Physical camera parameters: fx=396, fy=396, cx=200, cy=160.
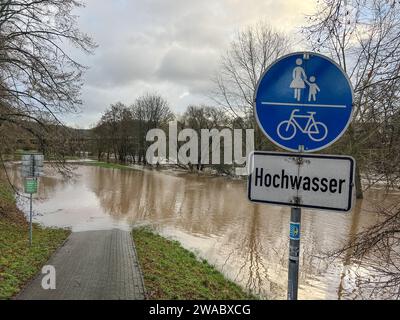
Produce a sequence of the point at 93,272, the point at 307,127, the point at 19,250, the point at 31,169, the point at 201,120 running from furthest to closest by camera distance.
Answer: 1. the point at 201,120
2. the point at 31,169
3. the point at 19,250
4. the point at 93,272
5. the point at 307,127

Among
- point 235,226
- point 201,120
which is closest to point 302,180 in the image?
point 235,226

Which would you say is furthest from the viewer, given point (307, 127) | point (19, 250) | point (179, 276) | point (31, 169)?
point (31, 169)

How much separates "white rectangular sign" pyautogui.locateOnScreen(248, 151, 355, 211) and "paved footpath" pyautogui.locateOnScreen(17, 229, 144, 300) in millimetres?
5699

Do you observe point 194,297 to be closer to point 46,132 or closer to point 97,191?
point 46,132

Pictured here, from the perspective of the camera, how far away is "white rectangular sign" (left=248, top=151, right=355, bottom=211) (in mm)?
2227

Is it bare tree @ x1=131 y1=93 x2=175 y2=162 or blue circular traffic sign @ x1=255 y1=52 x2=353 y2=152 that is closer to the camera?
blue circular traffic sign @ x1=255 y1=52 x2=353 y2=152

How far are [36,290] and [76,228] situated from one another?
10083 mm

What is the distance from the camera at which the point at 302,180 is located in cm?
230

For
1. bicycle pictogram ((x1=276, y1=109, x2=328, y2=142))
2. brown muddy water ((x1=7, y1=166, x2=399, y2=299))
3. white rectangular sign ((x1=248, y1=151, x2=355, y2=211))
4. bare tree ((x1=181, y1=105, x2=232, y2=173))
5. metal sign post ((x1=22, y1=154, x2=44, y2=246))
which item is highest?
bare tree ((x1=181, y1=105, x2=232, y2=173))

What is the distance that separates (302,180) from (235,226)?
17034mm

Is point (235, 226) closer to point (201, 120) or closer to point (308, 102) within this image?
point (308, 102)

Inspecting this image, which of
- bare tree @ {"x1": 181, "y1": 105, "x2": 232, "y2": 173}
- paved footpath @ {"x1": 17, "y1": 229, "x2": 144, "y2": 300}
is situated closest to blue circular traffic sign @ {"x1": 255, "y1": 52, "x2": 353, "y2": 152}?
paved footpath @ {"x1": 17, "y1": 229, "x2": 144, "y2": 300}

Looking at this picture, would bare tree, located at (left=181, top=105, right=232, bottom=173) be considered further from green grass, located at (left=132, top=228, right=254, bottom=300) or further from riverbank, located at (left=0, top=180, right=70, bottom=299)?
green grass, located at (left=132, top=228, right=254, bottom=300)

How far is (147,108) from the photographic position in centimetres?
7900
